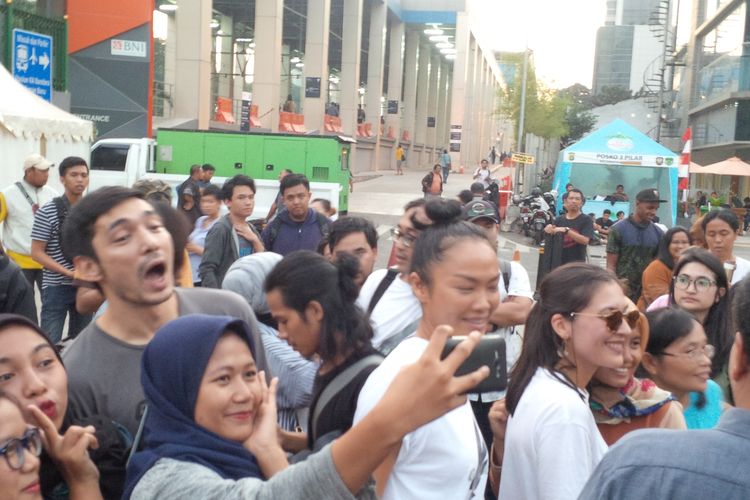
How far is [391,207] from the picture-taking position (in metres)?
30.0

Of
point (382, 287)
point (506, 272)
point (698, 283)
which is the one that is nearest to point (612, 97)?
point (698, 283)

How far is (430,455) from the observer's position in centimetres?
229

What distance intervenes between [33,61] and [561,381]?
15.5m

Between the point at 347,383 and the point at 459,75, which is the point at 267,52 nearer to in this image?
the point at 459,75

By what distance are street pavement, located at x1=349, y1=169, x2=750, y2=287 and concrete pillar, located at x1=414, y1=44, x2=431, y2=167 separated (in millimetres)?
10725

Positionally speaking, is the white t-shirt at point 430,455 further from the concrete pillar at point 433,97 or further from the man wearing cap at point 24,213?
the concrete pillar at point 433,97

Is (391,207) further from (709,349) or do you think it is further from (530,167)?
(709,349)

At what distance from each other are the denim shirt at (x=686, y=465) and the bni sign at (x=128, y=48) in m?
25.7

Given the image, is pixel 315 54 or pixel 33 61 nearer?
pixel 33 61

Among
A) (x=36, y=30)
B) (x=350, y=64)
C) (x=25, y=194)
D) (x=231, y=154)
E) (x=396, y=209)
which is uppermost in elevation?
(x=350, y=64)

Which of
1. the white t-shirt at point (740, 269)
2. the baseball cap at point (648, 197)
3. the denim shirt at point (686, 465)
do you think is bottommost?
the white t-shirt at point (740, 269)

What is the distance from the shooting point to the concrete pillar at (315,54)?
37094 mm

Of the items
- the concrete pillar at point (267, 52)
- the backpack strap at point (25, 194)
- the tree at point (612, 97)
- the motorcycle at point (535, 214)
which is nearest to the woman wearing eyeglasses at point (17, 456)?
the backpack strap at point (25, 194)

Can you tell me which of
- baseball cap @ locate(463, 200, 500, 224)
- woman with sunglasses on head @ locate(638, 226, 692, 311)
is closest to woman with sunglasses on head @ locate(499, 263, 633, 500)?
baseball cap @ locate(463, 200, 500, 224)
